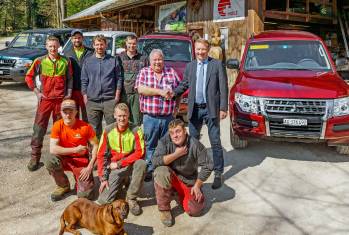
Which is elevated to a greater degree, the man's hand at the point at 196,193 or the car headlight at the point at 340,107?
the car headlight at the point at 340,107

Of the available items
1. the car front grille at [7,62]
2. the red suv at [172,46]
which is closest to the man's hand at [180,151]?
the red suv at [172,46]

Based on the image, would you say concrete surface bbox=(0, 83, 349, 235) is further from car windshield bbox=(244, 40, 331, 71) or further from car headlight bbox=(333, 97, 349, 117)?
car windshield bbox=(244, 40, 331, 71)

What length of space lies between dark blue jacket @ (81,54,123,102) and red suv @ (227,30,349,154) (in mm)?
1901

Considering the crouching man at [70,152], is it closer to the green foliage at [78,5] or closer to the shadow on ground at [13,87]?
the shadow on ground at [13,87]

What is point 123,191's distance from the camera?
4.33 meters

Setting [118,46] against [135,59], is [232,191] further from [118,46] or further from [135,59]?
[118,46]

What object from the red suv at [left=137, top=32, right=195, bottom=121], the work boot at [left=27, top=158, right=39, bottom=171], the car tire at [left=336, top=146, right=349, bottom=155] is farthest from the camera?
the red suv at [left=137, top=32, right=195, bottom=121]

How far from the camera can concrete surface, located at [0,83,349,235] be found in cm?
360

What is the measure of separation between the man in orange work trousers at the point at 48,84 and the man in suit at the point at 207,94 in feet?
5.35

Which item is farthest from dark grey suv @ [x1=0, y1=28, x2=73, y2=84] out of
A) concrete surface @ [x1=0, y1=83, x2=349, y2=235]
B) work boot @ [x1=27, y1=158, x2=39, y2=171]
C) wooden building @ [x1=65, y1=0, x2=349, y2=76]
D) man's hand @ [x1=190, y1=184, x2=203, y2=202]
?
man's hand @ [x1=190, y1=184, x2=203, y2=202]

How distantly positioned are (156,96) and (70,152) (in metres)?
1.19

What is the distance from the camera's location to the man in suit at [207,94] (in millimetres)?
4344

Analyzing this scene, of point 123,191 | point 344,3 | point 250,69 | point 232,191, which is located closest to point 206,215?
point 232,191

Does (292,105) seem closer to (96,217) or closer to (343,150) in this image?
(343,150)
